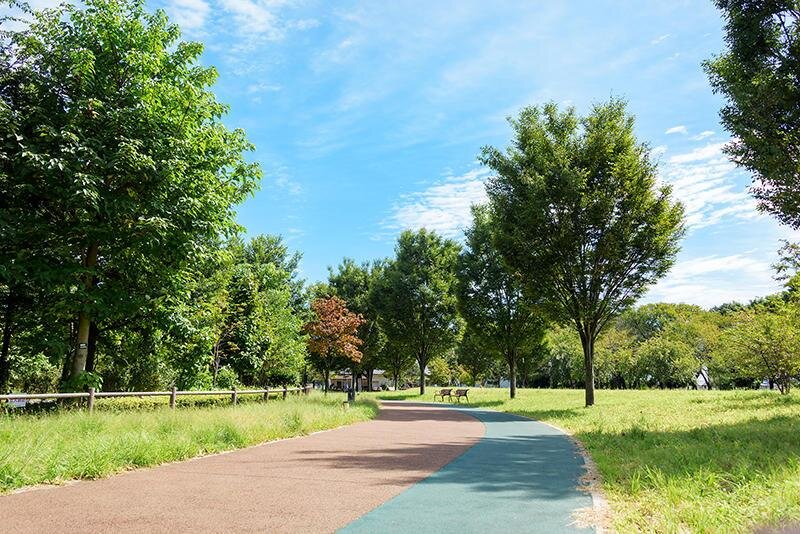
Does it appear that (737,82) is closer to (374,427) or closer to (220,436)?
(374,427)

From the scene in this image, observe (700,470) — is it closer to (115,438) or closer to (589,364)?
(115,438)

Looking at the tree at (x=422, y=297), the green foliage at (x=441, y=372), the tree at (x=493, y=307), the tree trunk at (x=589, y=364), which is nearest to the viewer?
the tree trunk at (x=589, y=364)

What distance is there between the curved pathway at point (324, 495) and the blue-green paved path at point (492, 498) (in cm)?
1

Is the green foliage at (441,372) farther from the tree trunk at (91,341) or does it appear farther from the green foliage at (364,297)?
the tree trunk at (91,341)

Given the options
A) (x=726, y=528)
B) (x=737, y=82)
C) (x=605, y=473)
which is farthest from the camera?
(x=737, y=82)

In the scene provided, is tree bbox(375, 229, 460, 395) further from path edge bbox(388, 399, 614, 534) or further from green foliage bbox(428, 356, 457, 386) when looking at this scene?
green foliage bbox(428, 356, 457, 386)

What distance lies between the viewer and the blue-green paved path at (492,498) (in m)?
5.35

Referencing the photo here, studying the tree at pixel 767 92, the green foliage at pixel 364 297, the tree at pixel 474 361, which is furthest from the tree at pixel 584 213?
the tree at pixel 474 361

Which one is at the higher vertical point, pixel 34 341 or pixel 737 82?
pixel 737 82

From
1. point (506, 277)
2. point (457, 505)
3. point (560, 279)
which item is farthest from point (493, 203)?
point (457, 505)

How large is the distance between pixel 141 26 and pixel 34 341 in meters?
10.3

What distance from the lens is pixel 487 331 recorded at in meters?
34.5

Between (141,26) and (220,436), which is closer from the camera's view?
(220,436)

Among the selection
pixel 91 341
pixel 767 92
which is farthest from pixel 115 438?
pixel 767 92
